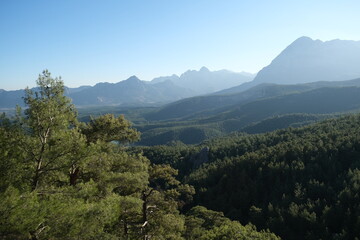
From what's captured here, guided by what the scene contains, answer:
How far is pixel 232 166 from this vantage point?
106 metres

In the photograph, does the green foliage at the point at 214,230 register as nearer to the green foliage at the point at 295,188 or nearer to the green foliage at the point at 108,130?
the green foliage at the point at 108,130

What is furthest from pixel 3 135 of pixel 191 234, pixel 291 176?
pixel 291 176

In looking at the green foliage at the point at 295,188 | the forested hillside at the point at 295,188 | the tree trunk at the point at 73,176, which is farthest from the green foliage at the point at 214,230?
the green foliage at the point at 295,188

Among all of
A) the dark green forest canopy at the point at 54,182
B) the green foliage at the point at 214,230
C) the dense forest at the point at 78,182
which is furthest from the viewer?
the green foliage at the point at 214,230

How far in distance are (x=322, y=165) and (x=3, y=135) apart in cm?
9762

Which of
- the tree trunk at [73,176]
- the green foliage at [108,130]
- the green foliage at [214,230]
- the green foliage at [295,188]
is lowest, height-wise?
the green foliage at [295,188]

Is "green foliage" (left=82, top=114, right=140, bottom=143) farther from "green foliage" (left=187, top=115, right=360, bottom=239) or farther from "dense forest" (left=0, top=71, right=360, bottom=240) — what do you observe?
"green foliage" (left=187, top=115, right=360, bottom=239)

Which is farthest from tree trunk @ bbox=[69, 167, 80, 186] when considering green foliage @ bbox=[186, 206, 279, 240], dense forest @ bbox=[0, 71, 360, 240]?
green foliage @ bbox=[186, 206, 279, 240]

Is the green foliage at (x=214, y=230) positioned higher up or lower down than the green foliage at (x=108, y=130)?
lower down

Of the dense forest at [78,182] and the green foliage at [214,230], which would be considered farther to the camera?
the green foliage at [214,230]

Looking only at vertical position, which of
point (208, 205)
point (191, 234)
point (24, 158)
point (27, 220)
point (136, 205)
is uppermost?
point (24, 158)

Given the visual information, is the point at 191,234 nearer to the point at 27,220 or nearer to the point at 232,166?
the point at 27,220

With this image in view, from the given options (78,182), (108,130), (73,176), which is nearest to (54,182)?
(73,176)

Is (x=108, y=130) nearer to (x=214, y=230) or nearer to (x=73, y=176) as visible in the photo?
(x=73, y=176)
